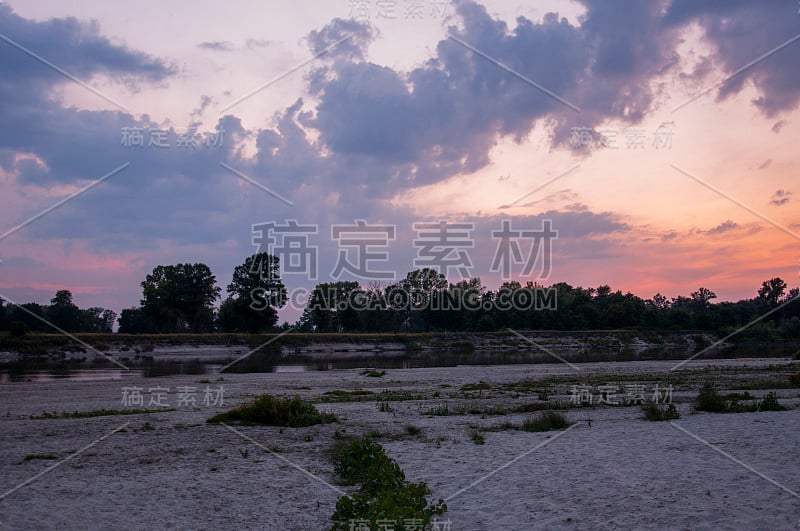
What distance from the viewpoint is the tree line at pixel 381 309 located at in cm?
10156

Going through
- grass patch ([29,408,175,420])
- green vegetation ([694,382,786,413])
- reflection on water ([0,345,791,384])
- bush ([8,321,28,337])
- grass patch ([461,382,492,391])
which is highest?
bush ([8,321,28,337])

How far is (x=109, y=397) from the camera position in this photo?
2662 cm

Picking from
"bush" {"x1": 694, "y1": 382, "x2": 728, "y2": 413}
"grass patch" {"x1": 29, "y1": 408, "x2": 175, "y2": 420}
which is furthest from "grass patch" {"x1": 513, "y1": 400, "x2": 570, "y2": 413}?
"grass patch" {"x1": 29, "y1": 408, "x2": 175, "y2": 420}

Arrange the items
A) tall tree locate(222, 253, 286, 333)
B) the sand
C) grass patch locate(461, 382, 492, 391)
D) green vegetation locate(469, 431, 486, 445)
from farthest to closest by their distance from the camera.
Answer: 1. tall tree locate(222, 253, 286, 333)
2. grass patch locate(461, 382, 492, 391)
3. green vegetation locate(469, 431, 486, 445)
4. the sand

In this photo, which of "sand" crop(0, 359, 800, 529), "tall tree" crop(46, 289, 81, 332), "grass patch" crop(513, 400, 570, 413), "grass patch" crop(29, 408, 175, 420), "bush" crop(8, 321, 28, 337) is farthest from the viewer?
"tall tree" crop(46, 289, 81, 332)

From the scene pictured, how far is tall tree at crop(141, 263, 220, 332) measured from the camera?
333 ft

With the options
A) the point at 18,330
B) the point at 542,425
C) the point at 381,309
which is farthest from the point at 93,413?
the point at 381,309

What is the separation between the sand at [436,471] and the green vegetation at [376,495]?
1.80 ft

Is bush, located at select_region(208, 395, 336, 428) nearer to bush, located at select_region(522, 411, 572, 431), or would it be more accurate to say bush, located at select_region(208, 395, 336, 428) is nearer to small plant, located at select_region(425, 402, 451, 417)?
small plant, located at select_region(425, 402, 451, 417)

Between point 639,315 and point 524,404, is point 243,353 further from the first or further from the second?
point 639,315

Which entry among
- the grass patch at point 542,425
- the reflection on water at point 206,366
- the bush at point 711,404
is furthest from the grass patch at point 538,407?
the reflection on water at point 206,366

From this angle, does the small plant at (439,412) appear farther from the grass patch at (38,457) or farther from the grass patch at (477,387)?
the grass patch at (38,457)

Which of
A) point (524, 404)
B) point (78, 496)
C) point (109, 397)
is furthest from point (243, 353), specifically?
point (78, 496)

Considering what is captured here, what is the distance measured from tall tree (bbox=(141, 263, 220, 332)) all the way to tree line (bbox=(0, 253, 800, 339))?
17 centimetres
